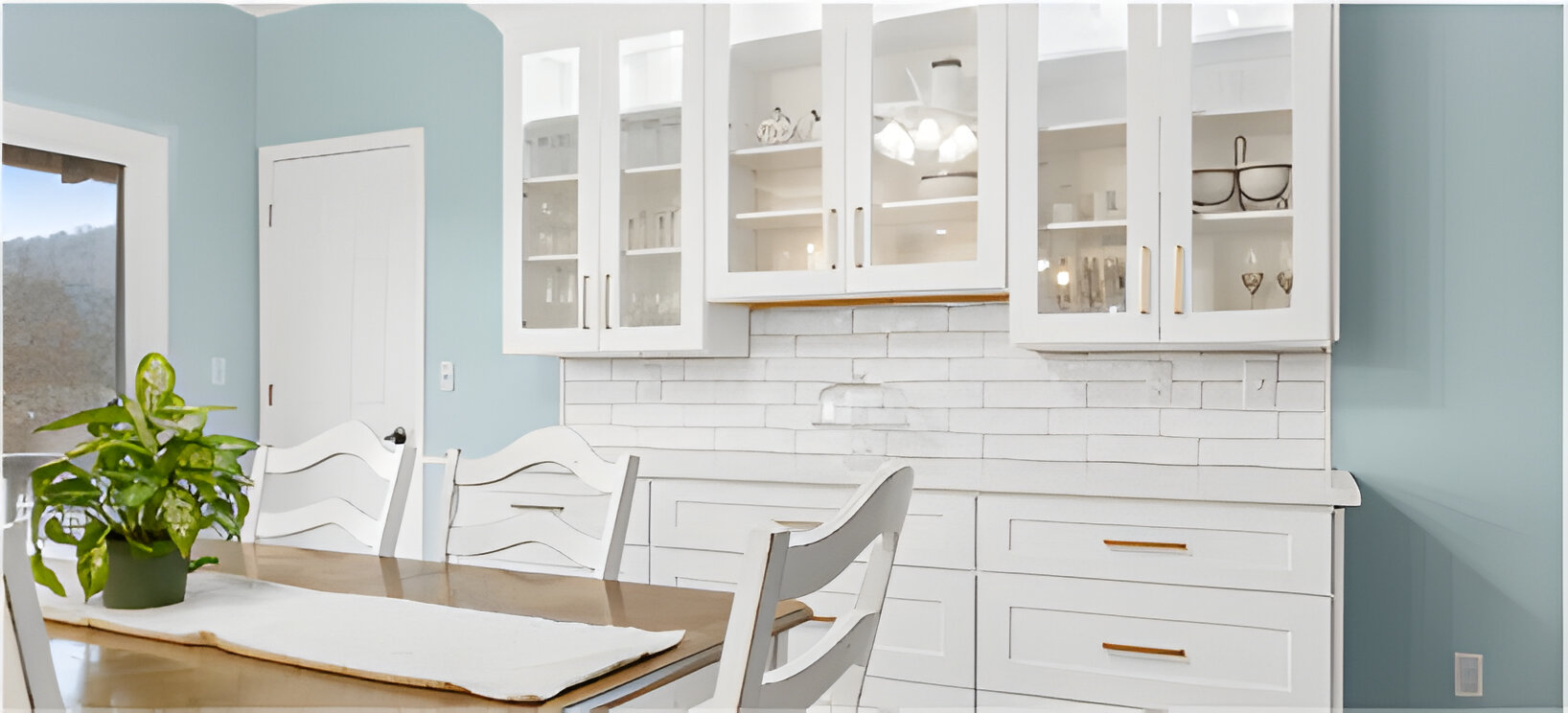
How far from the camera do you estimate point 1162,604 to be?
2.46 meters

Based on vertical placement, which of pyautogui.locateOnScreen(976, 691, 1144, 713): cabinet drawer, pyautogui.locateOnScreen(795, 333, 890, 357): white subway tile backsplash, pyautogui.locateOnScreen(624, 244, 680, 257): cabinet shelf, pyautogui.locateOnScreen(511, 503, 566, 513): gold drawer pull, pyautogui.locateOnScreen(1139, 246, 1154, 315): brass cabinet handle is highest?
pyautogui.locateOnScreen(624, 244, 680, 257): cabinet shelf

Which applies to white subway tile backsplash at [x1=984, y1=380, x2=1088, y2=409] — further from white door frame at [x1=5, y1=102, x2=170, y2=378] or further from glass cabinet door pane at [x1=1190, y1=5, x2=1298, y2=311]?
white door frame at [x1=5, y1=102, x2=170, y2=378]

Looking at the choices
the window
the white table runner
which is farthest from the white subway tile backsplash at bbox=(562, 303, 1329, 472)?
the window

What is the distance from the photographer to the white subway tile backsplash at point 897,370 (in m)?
3.21

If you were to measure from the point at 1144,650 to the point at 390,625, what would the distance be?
1683 mm

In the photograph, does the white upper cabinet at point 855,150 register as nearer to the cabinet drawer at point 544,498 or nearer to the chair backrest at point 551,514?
the cabinet drawer at point 544,498

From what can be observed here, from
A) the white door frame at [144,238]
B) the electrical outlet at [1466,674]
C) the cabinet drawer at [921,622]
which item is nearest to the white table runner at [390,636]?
the cabinet drawer at [921,622]

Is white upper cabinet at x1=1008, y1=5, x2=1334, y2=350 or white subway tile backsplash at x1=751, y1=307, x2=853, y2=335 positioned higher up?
white upper cabinet at x1=1008, y1=5, x2=1334, y2=350

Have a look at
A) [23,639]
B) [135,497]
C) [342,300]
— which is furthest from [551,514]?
[342,300]

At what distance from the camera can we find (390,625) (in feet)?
4.80

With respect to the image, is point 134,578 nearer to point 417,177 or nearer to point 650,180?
point 650,180

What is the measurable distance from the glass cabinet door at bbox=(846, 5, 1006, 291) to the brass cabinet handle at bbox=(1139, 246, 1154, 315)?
34cm

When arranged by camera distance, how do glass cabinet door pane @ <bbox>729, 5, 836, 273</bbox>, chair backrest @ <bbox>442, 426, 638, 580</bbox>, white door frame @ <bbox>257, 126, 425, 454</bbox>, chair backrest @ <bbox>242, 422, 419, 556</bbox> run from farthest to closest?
white door frame @ <bbox>257, 126, 425, 454</bbox> < glass cabinet door pane @ <bbox>729, 5, 836, 273</bbox> < chair backrest @ <bbox>242, 422, 419, 556</bbox> < chair backrest @ <bbox>442, 426, 638, 580</bbox>

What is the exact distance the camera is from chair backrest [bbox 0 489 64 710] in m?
0.96
